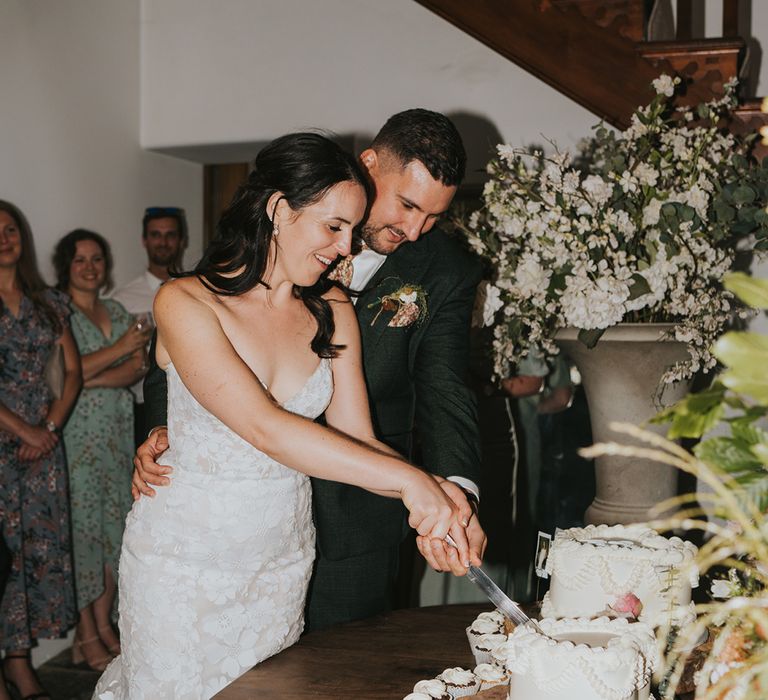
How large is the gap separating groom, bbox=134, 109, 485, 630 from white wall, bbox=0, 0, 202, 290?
217 cm

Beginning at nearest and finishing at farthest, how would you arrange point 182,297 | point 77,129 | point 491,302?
point 182,297 < point 491,302 < point 77,129

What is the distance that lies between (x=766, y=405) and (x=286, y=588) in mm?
1322

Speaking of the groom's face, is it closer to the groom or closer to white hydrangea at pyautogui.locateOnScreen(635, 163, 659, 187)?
the groom

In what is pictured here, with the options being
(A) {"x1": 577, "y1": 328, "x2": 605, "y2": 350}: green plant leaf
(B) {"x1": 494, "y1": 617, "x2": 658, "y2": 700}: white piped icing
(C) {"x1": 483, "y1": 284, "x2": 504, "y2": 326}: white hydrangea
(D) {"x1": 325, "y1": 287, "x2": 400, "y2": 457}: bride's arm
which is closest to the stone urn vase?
(A) {"x1": 577, "y1": 328, "x2": 605, "y2": 350}: green plant leaf

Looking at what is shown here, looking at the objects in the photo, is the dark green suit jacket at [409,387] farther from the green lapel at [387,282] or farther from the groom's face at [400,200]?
the groom's face at [400,200]

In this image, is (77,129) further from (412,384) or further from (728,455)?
(728,455)

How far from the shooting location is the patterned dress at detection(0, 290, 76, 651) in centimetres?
356

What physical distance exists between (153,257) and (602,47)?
2482mm

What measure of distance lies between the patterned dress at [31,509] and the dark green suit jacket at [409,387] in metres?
1.55

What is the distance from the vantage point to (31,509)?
3654 mm

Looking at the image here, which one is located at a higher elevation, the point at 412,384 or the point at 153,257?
the point at 153,257

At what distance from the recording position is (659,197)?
231 centimetres

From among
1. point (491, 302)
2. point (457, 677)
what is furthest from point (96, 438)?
point (457, 677)

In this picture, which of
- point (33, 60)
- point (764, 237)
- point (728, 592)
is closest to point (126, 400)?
point (33, 60)
